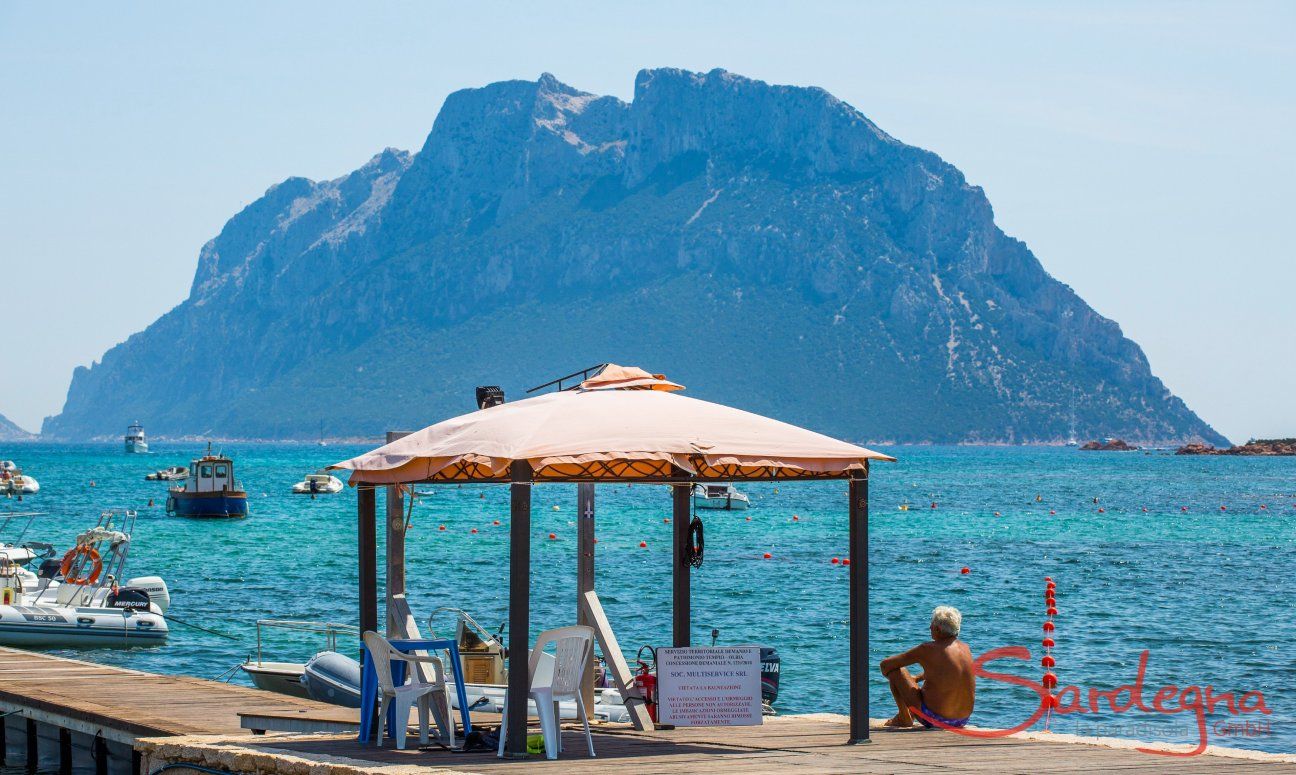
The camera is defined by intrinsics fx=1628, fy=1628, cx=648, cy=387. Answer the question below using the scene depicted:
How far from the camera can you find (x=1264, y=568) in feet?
167

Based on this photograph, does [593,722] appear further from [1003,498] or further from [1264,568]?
[1003,498]

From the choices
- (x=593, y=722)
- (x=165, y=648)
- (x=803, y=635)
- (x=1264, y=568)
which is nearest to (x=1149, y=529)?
(x=1264, y=568)

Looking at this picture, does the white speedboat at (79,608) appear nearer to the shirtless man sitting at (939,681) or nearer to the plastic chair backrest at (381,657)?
the plastic chair backrest at (381,657)

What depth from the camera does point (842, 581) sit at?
44906 millimetres

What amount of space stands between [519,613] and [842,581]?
35275 millimetres

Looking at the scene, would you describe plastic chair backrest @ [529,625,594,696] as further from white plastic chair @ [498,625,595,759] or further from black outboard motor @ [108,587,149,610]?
black outboard motor @ [108,587,149,610]

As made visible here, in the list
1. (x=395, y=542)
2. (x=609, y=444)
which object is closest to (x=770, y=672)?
(x=395, y=542)

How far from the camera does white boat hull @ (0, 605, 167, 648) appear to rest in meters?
26.7

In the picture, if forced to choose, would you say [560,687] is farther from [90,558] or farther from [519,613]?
[90,558]

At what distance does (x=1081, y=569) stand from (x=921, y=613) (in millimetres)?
14536

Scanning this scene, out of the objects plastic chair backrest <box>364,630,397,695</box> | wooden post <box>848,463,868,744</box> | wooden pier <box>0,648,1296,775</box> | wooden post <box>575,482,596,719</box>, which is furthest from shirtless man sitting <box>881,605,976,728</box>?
plastic chair backrest <box>364,630,397,695</box>

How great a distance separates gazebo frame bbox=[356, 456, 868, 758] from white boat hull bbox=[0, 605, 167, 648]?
1563 centimetres

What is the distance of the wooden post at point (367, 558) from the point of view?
11.9 m

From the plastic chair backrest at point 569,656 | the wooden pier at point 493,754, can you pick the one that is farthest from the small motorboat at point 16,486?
the plastic chair backrest at point 569,656
